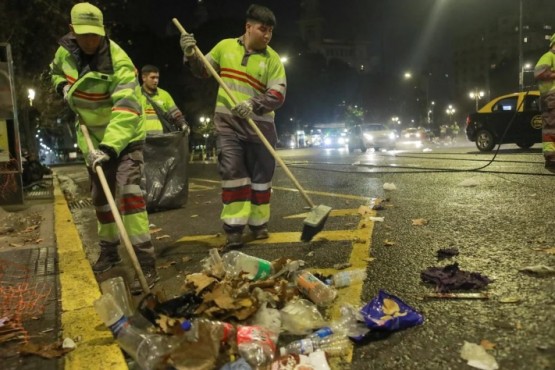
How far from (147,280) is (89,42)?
5.88ft

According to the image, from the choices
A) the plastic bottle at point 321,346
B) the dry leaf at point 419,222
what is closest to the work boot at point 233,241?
the dry leaf at point 419,222

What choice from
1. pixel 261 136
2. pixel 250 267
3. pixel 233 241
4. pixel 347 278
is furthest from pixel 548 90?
pixel 250 267

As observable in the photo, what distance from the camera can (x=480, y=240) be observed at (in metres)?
3.95

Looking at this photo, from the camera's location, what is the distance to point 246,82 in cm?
459

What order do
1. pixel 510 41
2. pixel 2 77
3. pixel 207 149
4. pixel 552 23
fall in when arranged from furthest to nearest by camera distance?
pixel 510 41, pixel 552 23, pixel 207 149, pixel 2 77

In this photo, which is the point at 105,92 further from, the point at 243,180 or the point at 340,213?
the point at 340,213

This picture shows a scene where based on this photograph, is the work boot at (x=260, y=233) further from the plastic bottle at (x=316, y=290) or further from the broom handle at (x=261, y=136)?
the plastic bottle at (x=316, y=290)

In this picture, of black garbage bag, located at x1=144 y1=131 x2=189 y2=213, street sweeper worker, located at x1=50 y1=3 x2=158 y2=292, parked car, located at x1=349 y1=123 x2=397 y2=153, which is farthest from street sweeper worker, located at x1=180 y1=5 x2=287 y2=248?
parked car, located at x1=349 y1=123 x2=397 y2=153

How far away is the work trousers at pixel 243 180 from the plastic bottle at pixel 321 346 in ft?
6.57

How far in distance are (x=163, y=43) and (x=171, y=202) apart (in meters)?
41.0

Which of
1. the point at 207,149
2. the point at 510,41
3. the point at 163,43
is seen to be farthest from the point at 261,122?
the point at 510,41

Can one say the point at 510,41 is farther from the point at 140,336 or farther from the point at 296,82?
the point at 140,336

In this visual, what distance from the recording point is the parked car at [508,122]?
1496 cm

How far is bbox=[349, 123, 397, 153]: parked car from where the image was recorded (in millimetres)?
24438
